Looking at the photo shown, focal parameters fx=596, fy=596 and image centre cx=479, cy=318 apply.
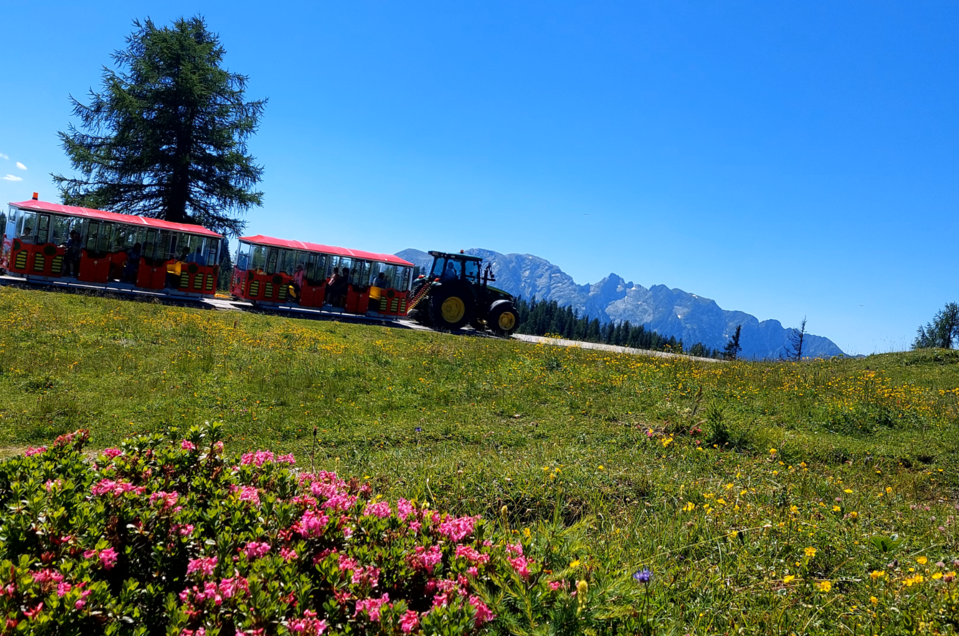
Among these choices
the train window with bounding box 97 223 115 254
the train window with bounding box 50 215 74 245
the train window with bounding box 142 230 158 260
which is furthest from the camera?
the train window with bounding box 142 230 158 260

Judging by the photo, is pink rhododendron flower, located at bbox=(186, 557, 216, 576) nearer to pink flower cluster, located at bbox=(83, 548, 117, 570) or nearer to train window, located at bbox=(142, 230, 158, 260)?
pink flower cluster, located at bbox=(83, 548, 117, 570)

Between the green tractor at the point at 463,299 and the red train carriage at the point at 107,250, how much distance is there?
907cm

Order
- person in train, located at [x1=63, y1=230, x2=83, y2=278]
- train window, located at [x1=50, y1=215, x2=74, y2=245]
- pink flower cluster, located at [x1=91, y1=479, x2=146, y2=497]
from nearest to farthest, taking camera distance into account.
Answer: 1. pink flower cluster, located at [x1=91, y1=479, x2=146, y2=497]
2. train window, located at [x1=50, y1=215, x2=74, y2=245]
3. person in train, located at [x1=63, y1=230, x2=83, y2=278]

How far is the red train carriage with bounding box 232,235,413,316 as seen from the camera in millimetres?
24844

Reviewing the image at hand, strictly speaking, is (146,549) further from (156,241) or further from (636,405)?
(156,241)

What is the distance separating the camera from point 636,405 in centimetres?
961

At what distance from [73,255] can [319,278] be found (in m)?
8.92

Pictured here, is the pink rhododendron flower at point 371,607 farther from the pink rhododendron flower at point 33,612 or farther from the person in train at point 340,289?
the person in train at point 340,289

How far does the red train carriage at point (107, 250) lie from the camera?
21.3 metres

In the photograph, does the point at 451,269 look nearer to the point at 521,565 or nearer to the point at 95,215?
the point at 95,215

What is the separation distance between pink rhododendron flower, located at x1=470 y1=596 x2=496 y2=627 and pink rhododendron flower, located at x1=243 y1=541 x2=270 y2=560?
3.04 feet

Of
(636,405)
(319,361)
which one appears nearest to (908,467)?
(636,405)

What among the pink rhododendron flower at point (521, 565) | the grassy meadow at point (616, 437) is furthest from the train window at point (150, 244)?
the pink rhododendron flower at point (521, 565)

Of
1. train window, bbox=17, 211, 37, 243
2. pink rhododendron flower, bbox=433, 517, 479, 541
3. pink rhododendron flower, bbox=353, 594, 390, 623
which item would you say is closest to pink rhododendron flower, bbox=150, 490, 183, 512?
pink rhododendron flower, bbox=353, 594, 390, 623
